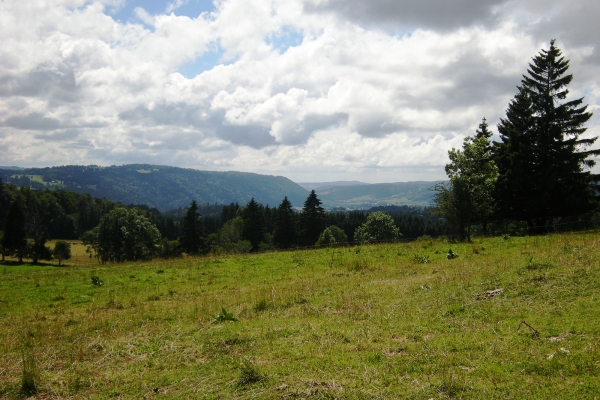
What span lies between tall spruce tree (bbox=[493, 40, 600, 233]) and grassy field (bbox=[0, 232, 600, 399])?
17305 mm

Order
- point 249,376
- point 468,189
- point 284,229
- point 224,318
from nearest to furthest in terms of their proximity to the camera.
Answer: point 249,376
point 224,318
point 468,189
point 284,229

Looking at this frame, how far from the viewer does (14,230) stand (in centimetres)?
7975

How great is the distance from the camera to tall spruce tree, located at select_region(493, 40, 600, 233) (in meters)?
30.2

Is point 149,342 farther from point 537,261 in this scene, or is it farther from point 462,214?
point 462,214

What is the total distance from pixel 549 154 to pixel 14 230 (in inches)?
3949

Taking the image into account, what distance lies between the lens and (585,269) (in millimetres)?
10625

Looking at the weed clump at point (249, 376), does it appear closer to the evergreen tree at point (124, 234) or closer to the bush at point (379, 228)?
the bush at point (379, 228)

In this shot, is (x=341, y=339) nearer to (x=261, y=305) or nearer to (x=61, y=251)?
(x=261, y=305)

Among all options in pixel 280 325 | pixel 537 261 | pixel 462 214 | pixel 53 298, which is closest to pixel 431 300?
pixel 280 325

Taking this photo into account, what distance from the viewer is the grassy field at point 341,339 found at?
593cm

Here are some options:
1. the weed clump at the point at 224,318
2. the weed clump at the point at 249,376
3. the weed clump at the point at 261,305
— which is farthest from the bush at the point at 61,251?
the weed clump at the point at 249,376

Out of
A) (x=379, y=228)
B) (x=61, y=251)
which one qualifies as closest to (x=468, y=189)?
(x=379, y=228)

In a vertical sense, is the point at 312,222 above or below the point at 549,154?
below

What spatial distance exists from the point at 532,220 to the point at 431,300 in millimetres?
31547
